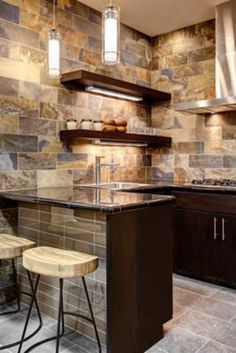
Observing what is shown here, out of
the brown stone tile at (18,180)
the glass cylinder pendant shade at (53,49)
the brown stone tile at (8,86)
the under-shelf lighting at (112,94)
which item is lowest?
the brown stone tile at (18,180)

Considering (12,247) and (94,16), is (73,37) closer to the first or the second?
(94,16)

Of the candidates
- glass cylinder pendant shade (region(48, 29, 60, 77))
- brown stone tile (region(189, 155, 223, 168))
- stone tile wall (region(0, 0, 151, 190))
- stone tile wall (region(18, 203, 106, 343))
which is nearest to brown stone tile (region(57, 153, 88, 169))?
stone tile wall (region(0, 0, 151, 190))

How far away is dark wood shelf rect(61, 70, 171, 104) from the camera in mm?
3144

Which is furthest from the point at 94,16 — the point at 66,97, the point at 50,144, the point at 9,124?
the point at 9,124

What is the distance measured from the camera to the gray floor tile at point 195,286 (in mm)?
3090

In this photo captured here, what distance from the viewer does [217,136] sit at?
153 inches

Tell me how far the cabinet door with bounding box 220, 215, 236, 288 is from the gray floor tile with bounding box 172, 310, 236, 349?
64 centimetres

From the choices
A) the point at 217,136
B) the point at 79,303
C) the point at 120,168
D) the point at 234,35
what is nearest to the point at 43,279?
the point at 79,303

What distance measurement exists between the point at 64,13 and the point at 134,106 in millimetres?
1445

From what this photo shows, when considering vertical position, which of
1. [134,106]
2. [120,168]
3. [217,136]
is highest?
[134,106]

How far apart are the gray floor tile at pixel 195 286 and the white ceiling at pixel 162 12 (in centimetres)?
299

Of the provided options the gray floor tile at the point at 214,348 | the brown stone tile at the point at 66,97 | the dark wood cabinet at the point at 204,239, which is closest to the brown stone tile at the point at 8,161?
the brown stone tile at the point at 66,97

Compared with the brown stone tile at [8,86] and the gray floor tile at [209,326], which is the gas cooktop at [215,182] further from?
the brown stone tile at [8,86]

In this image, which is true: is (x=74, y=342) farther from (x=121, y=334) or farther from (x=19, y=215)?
(x=19, y=215)
